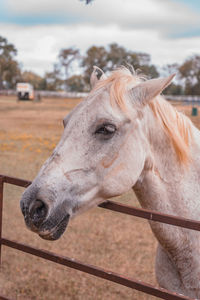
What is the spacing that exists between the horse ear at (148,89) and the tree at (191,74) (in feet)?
197

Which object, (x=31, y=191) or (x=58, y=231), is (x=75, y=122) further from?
(x=58, y=231)

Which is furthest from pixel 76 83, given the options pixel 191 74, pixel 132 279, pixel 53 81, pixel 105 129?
pixel 132 279

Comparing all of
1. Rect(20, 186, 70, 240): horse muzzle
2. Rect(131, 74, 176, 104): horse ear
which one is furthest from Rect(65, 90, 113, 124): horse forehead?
Rect(20, 186, 70, 240): horse muzzle

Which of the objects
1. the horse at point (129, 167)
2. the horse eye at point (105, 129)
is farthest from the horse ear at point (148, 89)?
the horse eye at point (105, 129)

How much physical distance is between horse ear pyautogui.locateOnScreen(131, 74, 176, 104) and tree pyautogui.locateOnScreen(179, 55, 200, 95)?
60029 mm

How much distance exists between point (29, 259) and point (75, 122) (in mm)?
3805

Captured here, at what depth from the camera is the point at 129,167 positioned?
2186 millimetres

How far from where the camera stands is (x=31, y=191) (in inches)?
76.8

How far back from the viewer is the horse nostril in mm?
1912

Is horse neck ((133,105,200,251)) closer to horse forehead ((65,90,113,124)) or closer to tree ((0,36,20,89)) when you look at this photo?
horse forehead ((65,90,113,124))

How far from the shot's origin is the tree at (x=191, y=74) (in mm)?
59625

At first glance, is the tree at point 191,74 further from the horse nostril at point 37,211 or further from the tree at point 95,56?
the horse nostril at point 37,211

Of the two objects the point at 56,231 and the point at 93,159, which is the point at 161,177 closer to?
the point at 93,159

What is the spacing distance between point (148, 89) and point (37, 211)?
106 cm
